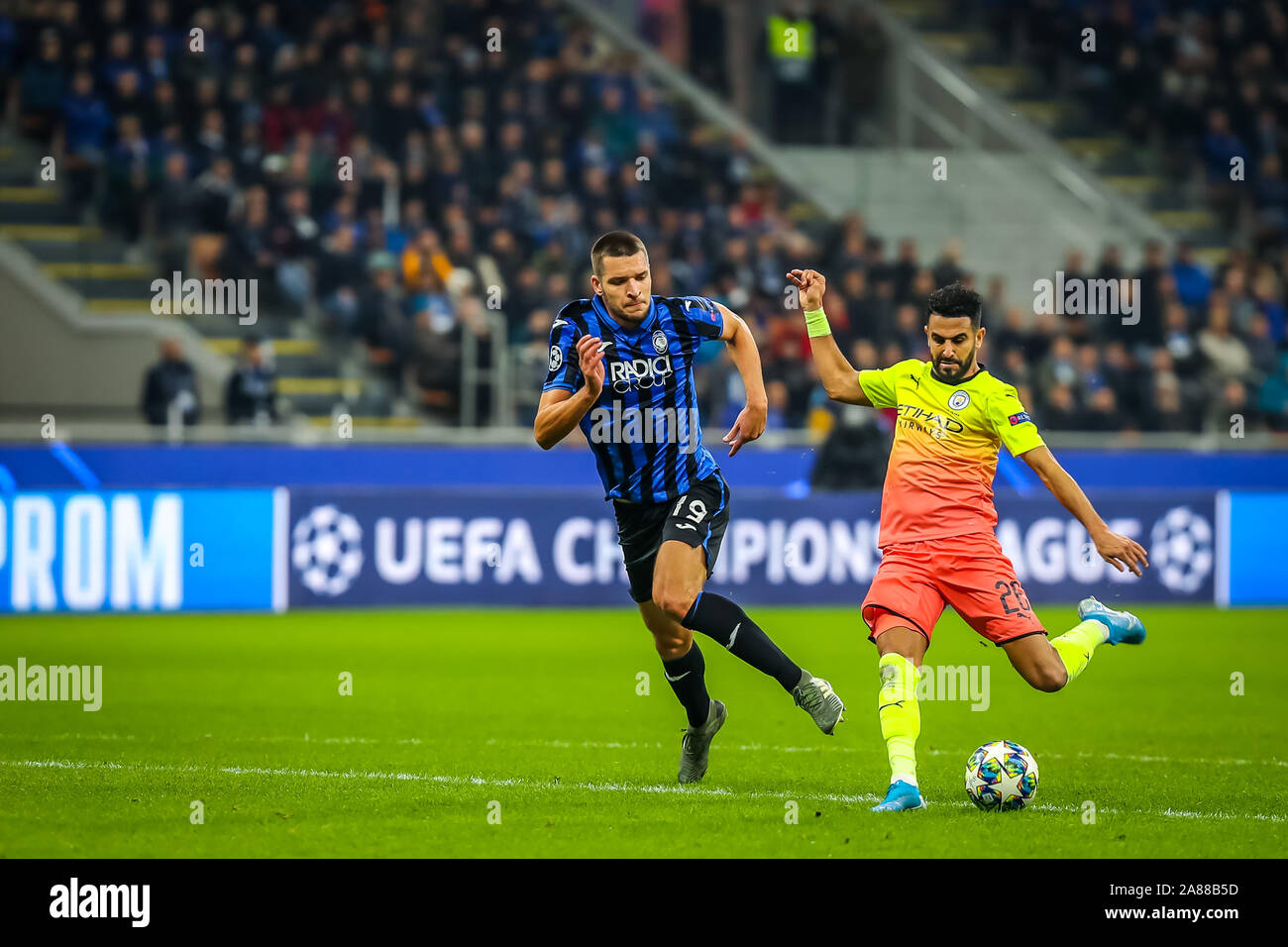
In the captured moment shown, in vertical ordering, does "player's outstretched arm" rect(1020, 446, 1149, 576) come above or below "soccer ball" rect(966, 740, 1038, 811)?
above

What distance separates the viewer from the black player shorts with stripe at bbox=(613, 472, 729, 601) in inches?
299

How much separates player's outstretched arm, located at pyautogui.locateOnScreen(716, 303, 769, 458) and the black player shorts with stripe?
0.77ft

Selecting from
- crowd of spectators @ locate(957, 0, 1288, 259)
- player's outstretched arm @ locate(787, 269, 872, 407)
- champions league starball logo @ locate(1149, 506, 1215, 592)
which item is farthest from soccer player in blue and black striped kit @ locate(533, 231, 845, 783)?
crowd of spectators @ locate(957, 0, 1288, 259)

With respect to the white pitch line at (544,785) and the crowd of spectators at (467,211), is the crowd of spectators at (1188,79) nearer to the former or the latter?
the crowd of spectators at (467,211)

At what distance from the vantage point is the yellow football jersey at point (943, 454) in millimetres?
7234

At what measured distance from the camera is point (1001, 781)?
6938 millimetres

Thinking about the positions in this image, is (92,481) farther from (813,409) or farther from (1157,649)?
(1157,649)


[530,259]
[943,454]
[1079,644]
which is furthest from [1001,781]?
[530,259]

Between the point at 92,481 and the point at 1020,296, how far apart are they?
1179 cm

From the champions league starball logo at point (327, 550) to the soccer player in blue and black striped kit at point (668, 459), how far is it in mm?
8741

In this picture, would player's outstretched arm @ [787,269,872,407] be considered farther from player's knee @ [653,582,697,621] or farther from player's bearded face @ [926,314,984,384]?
player's knee @ [653,582,697,621]

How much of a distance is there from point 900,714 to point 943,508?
90cm

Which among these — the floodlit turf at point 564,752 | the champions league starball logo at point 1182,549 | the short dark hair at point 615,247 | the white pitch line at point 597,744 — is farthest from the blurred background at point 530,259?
the short dark hair at point 615,247

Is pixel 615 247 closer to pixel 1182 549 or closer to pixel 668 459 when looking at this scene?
pixel 668 459
